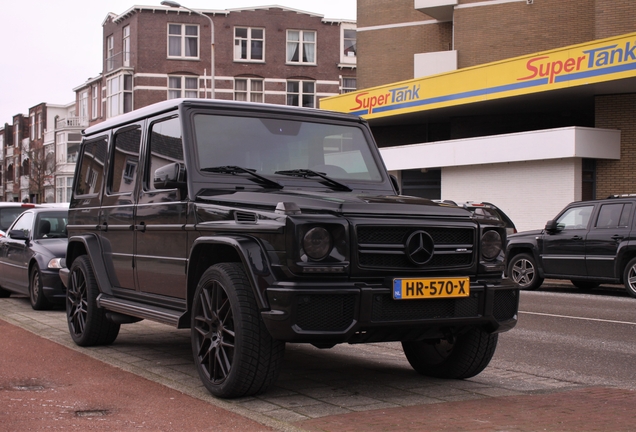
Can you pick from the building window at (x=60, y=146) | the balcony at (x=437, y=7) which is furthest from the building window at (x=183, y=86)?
the balcony at (x=437, y=7)

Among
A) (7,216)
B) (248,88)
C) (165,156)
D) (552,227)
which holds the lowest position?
(552,227)

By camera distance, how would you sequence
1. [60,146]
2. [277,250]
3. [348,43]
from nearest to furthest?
[277,250] < [348,43] < [60,146]

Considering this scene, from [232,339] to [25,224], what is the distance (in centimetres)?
882

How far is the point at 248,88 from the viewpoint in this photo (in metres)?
59.1

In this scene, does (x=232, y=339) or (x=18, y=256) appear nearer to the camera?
(x=232, y=339)

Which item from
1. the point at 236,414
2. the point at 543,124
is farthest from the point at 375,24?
the point at 236,414

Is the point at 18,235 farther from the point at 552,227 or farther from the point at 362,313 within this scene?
the point at 552,227

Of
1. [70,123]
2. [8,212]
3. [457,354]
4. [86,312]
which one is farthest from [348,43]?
[457,354]

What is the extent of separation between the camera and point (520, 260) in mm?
17109

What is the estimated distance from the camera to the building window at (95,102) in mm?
64875

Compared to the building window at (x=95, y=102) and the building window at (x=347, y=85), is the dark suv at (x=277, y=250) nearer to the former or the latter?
the building window at (x=347, y=85)

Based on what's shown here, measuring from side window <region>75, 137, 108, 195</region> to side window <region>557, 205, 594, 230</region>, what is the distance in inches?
391

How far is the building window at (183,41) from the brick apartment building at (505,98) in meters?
21.9

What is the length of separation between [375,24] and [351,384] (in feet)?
108
